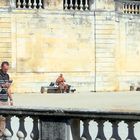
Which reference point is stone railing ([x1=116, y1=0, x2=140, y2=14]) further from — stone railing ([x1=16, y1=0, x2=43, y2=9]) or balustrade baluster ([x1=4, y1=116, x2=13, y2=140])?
balustrade baluster ([x1=4, y1=116, x2=13, y2=140])

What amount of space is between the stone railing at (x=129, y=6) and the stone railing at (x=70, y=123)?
2340cm

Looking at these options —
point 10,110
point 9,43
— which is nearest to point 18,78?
point 9,43

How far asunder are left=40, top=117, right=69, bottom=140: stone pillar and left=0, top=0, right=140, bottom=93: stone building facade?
20116 millimetres

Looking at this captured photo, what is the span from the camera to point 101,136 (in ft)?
28.9

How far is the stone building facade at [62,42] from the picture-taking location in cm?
2938

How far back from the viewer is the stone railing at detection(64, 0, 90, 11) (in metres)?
Result: 30.5

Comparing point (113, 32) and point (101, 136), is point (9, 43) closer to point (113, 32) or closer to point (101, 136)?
point (113, 32)

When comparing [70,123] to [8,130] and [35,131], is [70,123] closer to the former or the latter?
[35,131]

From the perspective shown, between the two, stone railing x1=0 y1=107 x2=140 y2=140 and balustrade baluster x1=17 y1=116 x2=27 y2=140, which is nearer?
stone railing x1=0 y1=107 x2=140 y2=140

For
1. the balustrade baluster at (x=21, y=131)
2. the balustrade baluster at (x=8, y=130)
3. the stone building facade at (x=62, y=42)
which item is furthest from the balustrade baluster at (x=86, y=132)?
the stone building facade at (x=62, y=42)

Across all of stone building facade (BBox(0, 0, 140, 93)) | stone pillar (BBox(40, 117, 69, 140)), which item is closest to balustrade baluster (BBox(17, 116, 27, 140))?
stone pillar (BBox(40, 117, 69, 140))

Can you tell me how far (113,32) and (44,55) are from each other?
377cm

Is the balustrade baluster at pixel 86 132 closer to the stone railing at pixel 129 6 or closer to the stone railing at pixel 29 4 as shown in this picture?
the stone railing at pixel 29 4

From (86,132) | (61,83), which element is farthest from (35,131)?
(61,83)
